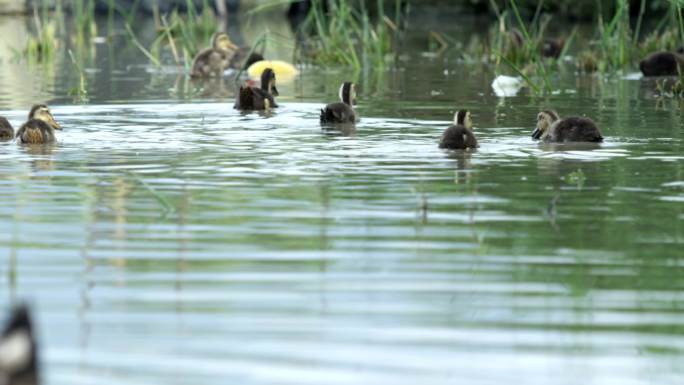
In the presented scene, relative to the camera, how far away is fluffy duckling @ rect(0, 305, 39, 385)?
427 cm

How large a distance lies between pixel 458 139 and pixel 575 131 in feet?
3.91

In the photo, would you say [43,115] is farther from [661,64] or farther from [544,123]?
[661,64]

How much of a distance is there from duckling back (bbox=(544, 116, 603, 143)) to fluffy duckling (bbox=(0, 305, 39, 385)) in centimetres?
950

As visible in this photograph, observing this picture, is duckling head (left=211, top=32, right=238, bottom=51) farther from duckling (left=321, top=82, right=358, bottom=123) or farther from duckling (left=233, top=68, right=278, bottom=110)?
duckling (left=321, top=82, right=358, bottom=123)

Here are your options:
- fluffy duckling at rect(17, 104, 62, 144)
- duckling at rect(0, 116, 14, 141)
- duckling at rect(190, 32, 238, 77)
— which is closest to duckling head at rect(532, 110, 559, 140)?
fluffy duckling at rect(17, 104, 62, 144)

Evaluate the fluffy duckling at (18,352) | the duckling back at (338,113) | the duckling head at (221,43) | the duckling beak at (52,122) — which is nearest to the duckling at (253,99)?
the duckling back at (338,113)

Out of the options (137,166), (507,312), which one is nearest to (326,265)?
(507,312)

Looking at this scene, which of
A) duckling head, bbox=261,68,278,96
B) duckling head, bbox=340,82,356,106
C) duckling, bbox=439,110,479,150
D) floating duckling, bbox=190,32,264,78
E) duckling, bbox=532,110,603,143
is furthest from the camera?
floating duckling, bbox=190,32,264,78

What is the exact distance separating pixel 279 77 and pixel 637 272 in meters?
16.4

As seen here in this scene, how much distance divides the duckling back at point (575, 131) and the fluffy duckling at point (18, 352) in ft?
31.2

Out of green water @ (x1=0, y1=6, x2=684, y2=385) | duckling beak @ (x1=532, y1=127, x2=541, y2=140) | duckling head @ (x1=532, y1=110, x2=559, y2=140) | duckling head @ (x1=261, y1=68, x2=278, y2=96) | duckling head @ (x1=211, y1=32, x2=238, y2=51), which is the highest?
duckling head @ (x1=211, y1=32, x2=238, y2=51)

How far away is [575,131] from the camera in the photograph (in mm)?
13445

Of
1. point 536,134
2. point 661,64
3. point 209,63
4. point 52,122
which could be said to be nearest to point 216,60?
point 209,63

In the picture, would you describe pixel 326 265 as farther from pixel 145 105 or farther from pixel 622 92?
pixel 622 92
